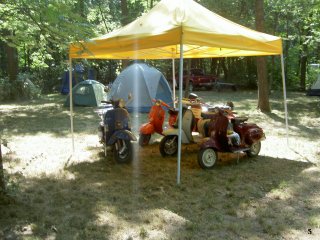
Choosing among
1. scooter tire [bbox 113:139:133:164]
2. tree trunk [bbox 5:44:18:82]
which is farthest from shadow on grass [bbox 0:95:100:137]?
tree trunk [bbox 5:44:18:82]

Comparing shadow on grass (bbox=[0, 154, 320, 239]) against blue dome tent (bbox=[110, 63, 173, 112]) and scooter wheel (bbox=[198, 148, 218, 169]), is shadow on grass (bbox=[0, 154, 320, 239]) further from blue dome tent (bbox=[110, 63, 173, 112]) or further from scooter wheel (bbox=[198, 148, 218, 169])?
blue dome tent (bbox=[110, 63, 173, 112])

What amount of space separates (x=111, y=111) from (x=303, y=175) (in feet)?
9.86

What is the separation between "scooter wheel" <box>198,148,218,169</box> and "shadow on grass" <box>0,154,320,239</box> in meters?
0.13

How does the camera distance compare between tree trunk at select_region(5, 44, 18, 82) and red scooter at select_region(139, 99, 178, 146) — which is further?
tree trunk at select_region(5, 44, 18, 82)

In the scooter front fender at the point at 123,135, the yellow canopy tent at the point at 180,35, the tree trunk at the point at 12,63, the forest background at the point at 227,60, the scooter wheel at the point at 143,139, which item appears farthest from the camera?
the tree trunk at the point at 12,63

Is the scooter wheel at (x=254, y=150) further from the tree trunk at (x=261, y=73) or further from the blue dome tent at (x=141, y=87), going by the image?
the tree trunk at (x=261, y=73)

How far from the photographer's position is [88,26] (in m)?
4.05

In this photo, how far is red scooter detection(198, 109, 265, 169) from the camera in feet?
18.8

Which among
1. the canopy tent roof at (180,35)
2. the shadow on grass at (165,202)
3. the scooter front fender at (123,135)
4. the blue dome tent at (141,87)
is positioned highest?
the canopy tent roof at (180,35)

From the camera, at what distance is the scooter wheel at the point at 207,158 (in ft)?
18.6

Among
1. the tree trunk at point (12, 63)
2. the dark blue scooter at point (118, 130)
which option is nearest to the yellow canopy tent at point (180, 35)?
the dark blue scooter at point (118, 130)

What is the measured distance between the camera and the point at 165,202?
14.4ft

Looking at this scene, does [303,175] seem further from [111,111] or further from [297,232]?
[111,111]

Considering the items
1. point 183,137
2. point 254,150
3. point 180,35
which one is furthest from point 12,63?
point 180,35
